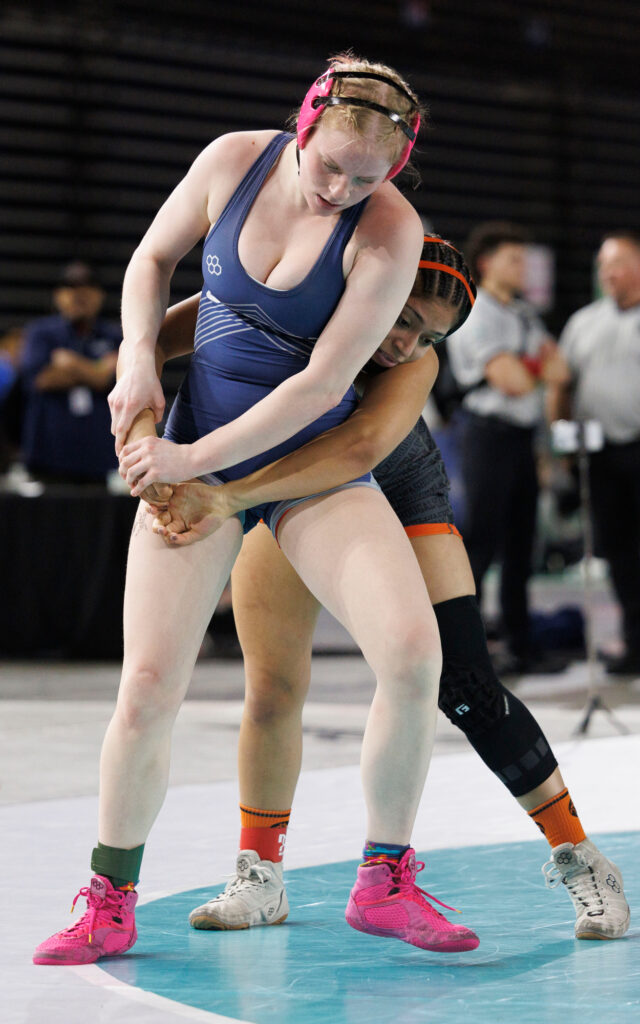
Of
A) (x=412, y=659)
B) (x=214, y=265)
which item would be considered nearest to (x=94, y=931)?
(x=412, y=659)

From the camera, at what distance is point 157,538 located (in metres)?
2.36

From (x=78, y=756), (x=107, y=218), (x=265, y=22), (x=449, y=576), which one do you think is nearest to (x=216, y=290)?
(x=449, y=576)

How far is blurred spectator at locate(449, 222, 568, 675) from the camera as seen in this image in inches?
233

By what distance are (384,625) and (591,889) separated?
682mm

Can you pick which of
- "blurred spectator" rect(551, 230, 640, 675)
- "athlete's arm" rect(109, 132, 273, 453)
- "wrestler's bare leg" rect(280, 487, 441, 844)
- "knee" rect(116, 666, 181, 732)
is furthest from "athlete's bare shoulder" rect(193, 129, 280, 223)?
"blurred spectator" rect(551, 230, 640, 675)

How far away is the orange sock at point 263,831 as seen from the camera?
266 cm

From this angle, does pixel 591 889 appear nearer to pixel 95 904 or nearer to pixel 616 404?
pixel 95 904

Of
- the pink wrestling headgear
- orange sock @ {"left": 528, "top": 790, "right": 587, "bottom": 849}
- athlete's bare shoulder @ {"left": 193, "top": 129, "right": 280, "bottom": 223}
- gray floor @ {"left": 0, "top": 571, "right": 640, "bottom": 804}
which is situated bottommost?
gray floor @ {"left": 0, "top": 571, "right": 640, "bottom": 804}

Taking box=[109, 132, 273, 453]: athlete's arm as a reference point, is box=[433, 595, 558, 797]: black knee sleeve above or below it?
below

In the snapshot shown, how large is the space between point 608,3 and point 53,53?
19.0ft

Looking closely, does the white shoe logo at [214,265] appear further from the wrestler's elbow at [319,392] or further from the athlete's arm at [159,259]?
the wrestler's elbow at [319,392]

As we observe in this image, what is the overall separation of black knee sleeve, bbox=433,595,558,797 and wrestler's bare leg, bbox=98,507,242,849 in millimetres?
455

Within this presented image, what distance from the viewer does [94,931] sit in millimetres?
2322

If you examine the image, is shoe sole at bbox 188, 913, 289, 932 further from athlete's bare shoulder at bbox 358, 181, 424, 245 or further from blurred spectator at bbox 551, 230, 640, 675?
blurred spectator at bbox 551, 230, 640, 675
